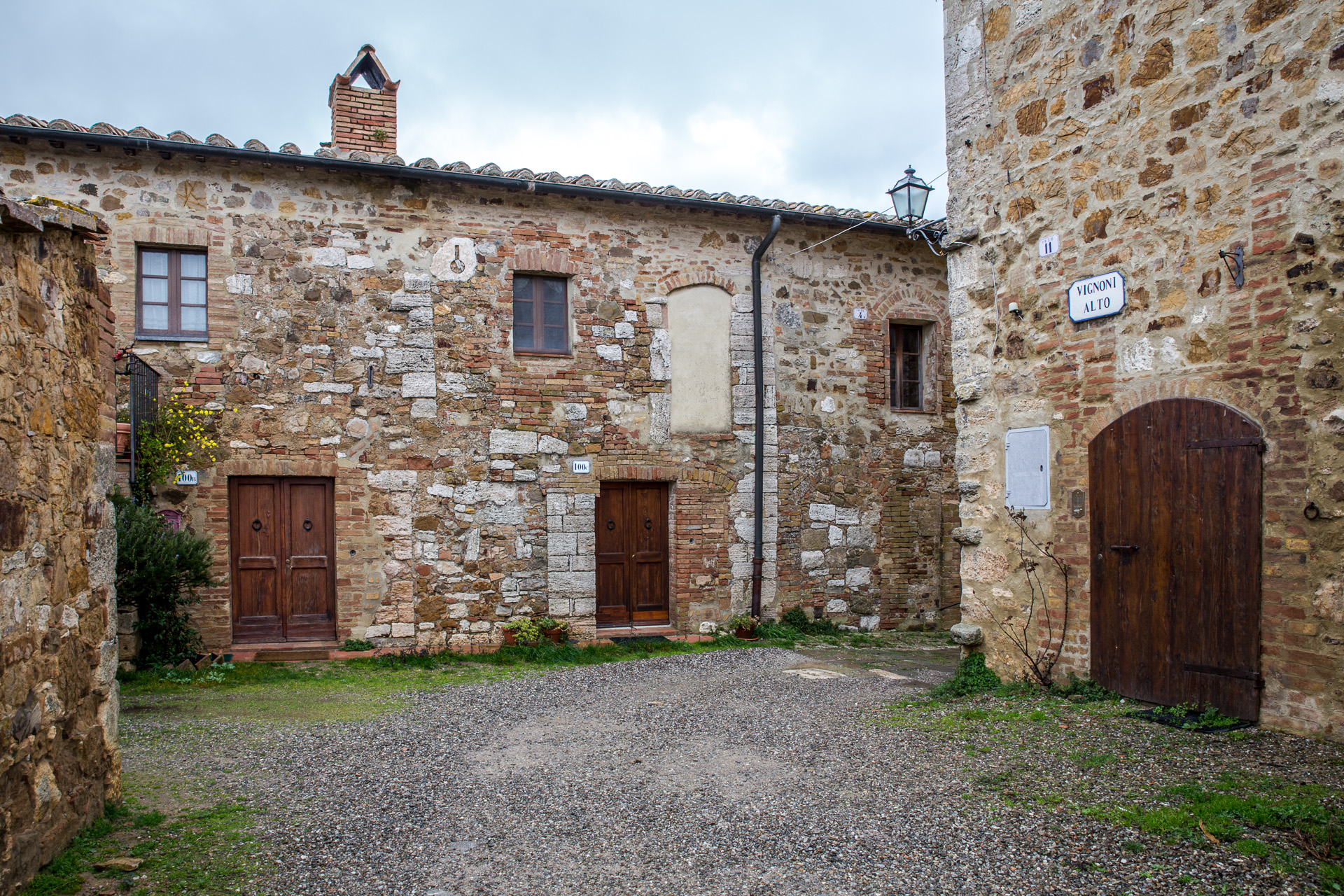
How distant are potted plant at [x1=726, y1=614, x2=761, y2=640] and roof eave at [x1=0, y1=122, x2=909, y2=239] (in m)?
4.45

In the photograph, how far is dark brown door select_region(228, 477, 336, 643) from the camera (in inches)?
320

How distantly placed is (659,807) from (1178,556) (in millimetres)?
3124

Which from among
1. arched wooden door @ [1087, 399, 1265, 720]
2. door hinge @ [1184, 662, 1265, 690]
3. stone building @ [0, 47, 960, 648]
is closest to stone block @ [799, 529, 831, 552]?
stone building @ [0, 47, 960, 648]

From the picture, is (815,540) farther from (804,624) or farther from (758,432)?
(758,432)

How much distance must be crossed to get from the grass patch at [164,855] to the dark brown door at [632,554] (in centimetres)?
553

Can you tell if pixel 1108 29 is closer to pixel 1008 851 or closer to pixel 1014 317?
pixel 1014 317

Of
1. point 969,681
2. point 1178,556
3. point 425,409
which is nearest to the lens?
point 1178,556

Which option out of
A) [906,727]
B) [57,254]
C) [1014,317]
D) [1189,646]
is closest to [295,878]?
[57,254]

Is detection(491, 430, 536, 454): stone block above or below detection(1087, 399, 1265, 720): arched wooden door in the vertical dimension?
above

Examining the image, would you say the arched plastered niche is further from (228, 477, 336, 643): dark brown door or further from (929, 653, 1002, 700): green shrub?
→ (929, 653, 1002, 700): green shrub

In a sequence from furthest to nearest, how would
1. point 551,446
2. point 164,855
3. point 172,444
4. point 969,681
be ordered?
point 551,446 < point 172,444 < point 969,681 < point 164,855

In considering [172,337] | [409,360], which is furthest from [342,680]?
[172,337]

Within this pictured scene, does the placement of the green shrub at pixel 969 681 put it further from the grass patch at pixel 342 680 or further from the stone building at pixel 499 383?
the stone building at pixel 499 383

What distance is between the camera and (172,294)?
7992mm
